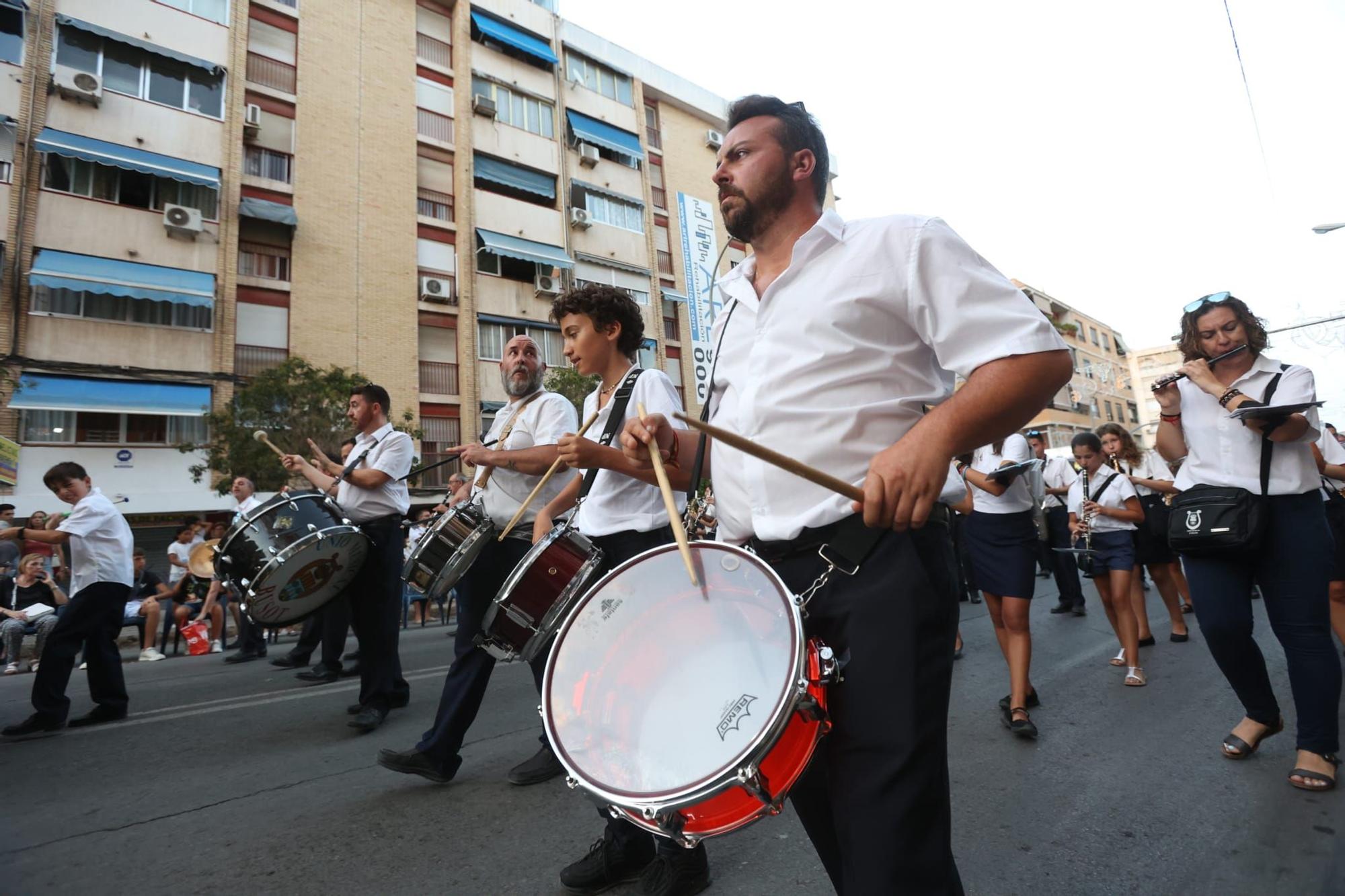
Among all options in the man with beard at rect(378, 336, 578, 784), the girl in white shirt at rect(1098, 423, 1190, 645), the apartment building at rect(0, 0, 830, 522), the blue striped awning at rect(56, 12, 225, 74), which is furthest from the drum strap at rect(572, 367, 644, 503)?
the blue striped awning at rect(56, 12, 225, 74)

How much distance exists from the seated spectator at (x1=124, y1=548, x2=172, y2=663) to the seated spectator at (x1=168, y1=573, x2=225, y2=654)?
0.18 m

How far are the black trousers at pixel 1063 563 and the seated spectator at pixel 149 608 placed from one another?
10785mm

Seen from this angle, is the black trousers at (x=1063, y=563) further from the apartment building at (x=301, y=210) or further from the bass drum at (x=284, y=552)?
the apartment building at (x=301, y=210)

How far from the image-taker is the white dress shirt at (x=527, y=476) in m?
3.65

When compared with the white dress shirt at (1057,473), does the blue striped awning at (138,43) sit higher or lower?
higher

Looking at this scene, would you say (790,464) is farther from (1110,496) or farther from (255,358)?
(255,358)

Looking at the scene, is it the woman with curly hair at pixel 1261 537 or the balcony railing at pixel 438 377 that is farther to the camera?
the balcony railing at pixel 438 377

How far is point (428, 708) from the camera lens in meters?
5.04

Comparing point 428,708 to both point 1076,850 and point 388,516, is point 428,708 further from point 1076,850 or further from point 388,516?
point 1076,850

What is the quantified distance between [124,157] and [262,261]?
157 inches

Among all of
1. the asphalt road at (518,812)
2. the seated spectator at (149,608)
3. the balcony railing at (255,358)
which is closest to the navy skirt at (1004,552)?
the asphalt road at (518,812)

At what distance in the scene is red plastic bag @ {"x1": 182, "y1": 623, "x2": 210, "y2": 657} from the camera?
9336 mm

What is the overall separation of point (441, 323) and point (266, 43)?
9.92 meters

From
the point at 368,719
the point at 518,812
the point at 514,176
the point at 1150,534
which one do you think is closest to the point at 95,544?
the point at 368,719
